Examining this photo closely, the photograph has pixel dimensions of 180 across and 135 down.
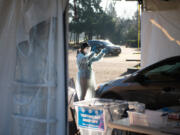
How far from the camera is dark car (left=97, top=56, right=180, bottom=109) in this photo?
5.64 m

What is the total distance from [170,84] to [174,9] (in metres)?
2.75

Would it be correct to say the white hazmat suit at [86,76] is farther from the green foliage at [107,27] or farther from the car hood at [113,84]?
the green foliage at [107,27]

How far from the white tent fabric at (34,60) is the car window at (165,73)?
2934 millimetres

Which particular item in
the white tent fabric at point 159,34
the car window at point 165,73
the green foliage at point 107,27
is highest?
the green foliage at point 107,27

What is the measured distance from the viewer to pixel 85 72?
267 inches

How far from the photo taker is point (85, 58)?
21.8 feet

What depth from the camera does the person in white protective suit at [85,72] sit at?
6.68 meters

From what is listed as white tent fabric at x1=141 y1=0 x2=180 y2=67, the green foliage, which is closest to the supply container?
white tent fabric at x1=141 y1=0 x2=180 y2=67

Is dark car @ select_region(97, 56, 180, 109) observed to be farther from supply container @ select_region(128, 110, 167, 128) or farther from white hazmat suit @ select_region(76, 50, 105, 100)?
supply container @ select_region(128, 110, 167, 128)

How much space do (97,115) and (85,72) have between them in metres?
3.27

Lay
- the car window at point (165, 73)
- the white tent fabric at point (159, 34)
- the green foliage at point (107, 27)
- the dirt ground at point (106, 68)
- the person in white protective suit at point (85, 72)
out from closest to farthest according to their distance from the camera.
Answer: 1. the car window at point (165, 73)
2. the person in white protective suit at point (85, 72)
3. the white tent fabric at point (159, 34)
4. the dirt ground at point (106, 68)
5. the green foliage at point (107, 27)

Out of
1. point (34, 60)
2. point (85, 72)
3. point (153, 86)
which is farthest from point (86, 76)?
point (34, 60)

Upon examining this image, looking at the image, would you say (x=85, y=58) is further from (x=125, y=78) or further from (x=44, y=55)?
(x=44, y=55)

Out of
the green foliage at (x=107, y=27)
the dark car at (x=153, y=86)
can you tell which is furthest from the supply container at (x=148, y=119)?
the green foliage at (x=107, y=27)
